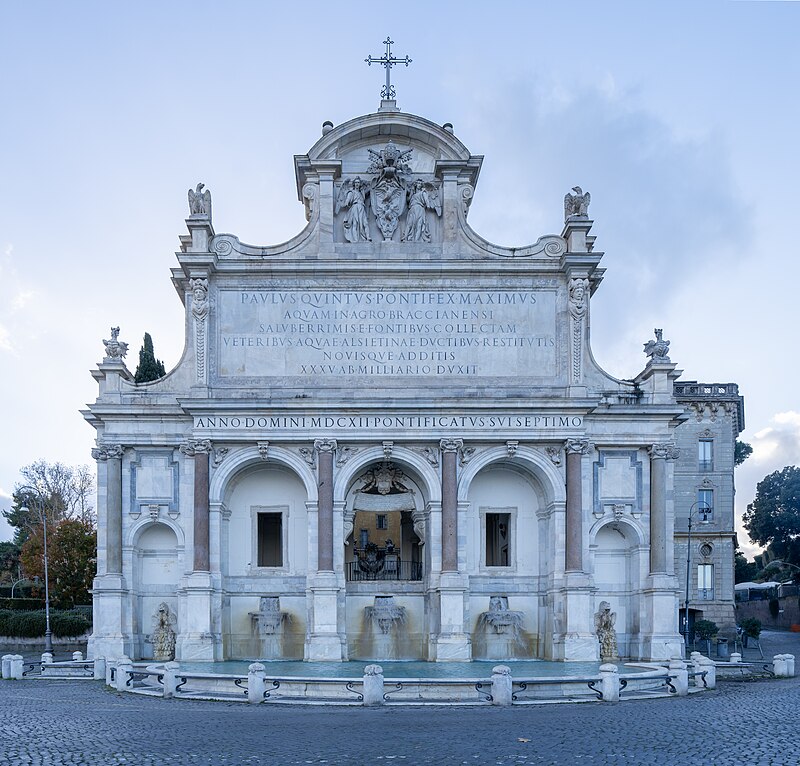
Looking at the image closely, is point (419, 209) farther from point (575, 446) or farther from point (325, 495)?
point (325, 495)

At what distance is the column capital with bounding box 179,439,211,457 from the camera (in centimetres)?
3378

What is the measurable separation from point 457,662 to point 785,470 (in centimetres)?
5746

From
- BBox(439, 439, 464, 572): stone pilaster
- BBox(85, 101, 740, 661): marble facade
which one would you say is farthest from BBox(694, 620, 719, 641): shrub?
BBox(439, 439, 464, 572): stone pilaster

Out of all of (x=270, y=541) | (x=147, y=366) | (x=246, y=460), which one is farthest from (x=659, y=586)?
(x=147, y=366)

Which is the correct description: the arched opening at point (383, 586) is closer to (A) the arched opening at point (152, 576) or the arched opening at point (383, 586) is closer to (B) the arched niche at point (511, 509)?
(B) the arched niche at point (511, 509)

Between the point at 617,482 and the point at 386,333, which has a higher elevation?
the point at 386,333

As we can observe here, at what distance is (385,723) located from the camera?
64.5ft

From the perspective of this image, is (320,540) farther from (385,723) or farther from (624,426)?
(385,723)

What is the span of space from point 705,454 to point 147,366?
116ft

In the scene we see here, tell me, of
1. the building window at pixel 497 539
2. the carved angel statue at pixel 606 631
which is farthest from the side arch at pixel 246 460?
the carved angel statue at pixel 606 631

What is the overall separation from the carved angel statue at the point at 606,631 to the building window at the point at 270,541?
12185 millimetres

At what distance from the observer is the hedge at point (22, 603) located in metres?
61.6

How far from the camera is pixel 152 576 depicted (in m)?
35.3

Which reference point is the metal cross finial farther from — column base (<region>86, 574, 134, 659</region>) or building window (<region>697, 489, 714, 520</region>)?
building window (<region>697, 489, 714, 520</region>)
